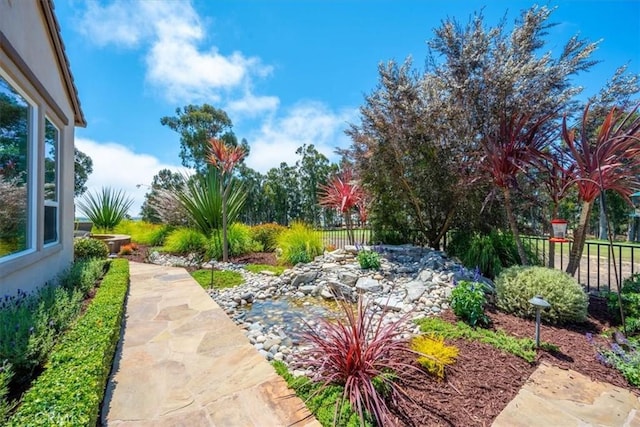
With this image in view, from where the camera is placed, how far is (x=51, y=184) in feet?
14.0

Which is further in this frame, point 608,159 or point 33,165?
point 608,159

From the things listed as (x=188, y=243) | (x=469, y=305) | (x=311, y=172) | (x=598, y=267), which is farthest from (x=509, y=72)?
(x=311, y=172)

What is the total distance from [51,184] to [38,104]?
4.62 ft

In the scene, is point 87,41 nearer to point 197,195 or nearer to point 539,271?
point 197,195

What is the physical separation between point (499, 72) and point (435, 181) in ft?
7.94

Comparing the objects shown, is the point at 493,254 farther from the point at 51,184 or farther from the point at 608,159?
the point at 51,184

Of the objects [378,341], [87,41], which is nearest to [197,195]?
[87,41]

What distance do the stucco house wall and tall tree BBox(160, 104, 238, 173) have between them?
54.8 feet

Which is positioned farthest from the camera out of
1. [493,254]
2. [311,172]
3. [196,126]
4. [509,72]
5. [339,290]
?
[311,172]

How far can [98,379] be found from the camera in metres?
1.75

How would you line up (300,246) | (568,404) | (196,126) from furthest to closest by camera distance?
(196,126), (300,246), (568,404)

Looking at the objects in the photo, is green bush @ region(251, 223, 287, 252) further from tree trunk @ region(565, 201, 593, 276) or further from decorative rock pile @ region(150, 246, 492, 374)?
tree trunk @ region(565, 201, 593, 276)

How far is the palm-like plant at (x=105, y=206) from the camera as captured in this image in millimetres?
10672

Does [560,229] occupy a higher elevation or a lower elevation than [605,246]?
higher
